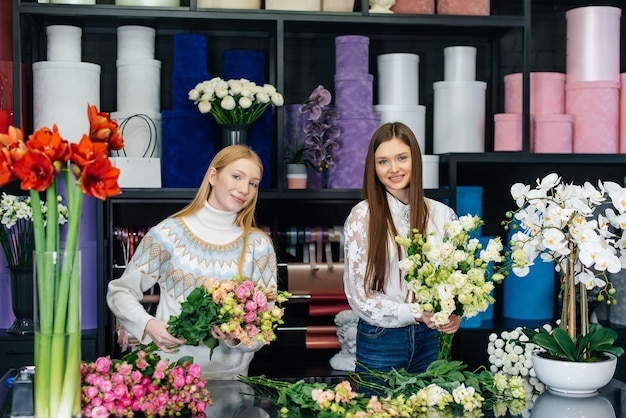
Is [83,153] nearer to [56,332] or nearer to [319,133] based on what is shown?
[56,332]

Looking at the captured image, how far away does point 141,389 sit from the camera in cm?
179

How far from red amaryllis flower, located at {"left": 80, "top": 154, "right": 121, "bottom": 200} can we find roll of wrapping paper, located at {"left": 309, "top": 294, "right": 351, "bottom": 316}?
6.65ft

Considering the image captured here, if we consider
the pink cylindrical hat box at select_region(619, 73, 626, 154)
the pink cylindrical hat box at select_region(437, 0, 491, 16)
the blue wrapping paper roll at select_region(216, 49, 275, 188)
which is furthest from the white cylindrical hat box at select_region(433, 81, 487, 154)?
the blue wrapping paper roll at select_region(216, 49, 275, 188)

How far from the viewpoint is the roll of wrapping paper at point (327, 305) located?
361 cm

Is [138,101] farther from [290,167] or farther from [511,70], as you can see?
[511,70]

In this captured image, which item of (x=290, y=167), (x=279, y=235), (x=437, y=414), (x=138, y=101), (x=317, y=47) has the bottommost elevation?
(x=437, y=414)

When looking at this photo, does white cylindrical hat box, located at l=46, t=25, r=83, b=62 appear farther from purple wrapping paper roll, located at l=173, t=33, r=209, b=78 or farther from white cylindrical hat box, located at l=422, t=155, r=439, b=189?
white cylindrical hat box, located at l=422, t=155, r=439, b=189

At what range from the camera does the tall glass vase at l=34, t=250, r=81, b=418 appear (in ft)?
5.35

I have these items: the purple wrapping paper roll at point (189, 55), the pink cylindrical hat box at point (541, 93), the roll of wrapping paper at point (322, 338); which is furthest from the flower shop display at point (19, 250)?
the pink cylindrical hat box at point (541, 93)

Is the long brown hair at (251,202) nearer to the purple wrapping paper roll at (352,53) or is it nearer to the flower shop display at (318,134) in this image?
the flower shop display at (318,134)

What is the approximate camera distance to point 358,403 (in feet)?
6.17

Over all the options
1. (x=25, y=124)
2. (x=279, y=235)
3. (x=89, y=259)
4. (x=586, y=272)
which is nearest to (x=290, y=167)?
(x=279, y=235)

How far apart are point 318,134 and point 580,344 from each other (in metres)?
1.71

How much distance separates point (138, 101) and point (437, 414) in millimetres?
2131
